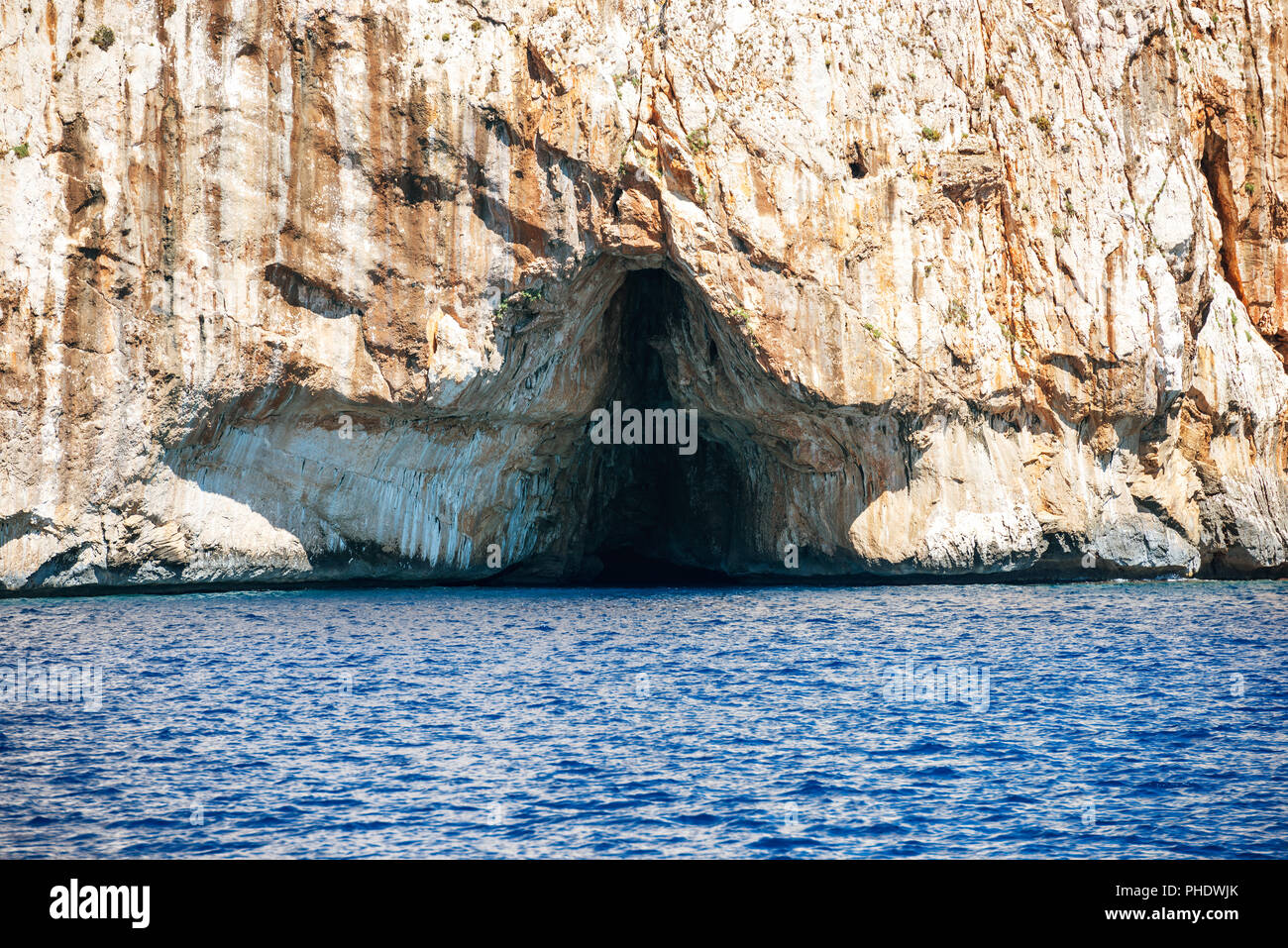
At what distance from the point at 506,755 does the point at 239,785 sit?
126 inches

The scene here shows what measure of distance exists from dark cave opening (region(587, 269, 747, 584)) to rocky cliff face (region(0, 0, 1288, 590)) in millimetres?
313

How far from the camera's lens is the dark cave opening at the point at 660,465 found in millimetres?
38062

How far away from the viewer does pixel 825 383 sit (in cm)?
3512

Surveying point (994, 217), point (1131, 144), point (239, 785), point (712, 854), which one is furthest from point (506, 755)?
point (1131, 144)

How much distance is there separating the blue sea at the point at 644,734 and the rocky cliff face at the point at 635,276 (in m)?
5.90

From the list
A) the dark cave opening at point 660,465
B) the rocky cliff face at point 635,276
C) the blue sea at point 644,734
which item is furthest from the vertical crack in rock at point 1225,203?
the dark cave opening at point 660,465

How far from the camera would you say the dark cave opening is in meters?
38.1

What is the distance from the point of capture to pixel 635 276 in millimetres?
38594

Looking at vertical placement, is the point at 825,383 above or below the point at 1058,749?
above

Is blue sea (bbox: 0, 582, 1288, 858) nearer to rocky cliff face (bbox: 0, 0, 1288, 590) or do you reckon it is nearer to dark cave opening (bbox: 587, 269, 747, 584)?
rocky cliff face (bbox: 0, 0, 1288, 590)

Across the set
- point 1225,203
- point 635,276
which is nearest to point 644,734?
point 635,276

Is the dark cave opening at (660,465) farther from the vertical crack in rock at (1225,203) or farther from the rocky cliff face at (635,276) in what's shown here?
the vertical crack in rock at (1225,203)

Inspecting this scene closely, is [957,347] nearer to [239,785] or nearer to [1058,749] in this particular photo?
[1058,749]

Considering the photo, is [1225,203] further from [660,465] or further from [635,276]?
[660,465]
